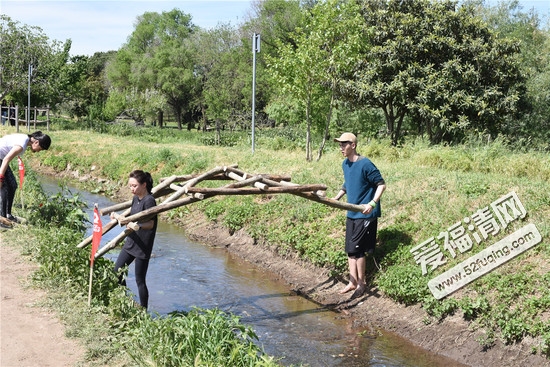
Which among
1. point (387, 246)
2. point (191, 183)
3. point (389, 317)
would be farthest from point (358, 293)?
point (191, 183)

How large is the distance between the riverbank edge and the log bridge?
5.15 feet

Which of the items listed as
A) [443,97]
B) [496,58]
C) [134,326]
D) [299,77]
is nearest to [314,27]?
[299,77]

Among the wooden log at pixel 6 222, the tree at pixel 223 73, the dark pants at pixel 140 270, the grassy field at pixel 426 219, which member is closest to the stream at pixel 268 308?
the grassy field at pixel 426 219

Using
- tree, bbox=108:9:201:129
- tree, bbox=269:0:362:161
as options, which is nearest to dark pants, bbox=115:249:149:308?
tree, bbox=269:0:362:161

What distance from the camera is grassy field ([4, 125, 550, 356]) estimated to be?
Answer: 7117mm

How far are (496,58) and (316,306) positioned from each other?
54.1 feet

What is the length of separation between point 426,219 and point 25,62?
1252 inches

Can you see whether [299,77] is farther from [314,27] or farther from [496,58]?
[496,58]

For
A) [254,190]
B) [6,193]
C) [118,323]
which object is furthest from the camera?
[6,193]

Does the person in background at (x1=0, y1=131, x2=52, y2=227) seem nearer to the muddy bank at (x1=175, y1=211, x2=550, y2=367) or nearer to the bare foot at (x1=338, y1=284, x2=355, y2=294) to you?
the muddy bank at (x1=175, y1=211, x2=550, y2=367)

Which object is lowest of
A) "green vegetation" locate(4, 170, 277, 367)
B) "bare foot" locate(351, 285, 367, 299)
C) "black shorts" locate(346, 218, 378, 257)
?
"bare foot" locate(351, 285, 367, 299)

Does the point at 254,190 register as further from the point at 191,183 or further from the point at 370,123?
the point at 370,123

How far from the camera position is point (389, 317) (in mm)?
8078

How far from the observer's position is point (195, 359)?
185 inches
